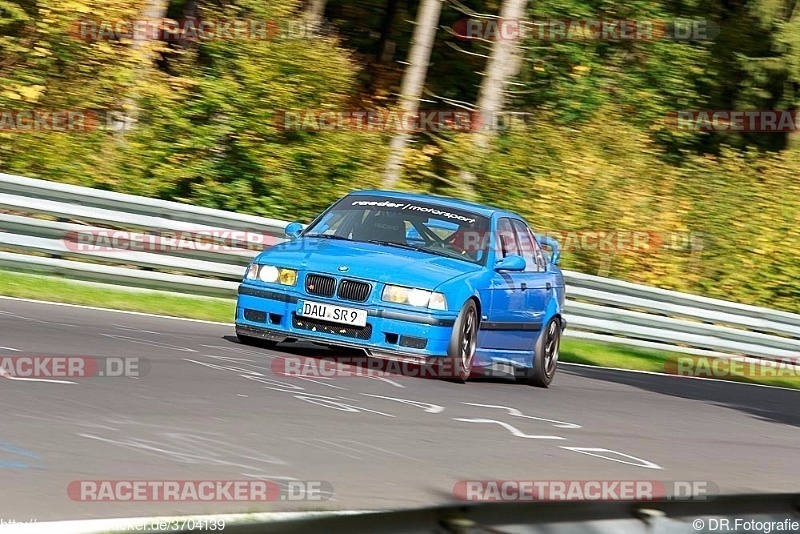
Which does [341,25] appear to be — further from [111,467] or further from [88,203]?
[111,467]

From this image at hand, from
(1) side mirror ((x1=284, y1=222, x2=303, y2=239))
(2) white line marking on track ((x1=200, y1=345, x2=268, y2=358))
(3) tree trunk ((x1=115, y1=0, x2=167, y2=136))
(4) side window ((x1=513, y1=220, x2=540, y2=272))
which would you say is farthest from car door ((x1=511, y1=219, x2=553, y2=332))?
(3) tree trunk ((x1=115, y1=0, x2=167, y2=136))

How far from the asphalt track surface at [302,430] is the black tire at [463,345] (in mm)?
128

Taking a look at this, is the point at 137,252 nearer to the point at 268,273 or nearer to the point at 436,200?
the point at 436,200

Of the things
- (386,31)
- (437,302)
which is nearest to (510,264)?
(437,302)

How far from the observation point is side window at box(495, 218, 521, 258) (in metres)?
12.5

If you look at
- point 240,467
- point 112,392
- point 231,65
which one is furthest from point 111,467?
point 231,65

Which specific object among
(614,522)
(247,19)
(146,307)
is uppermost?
(247,19)

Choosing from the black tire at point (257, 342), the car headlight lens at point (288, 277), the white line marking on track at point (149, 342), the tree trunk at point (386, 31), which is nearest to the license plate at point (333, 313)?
the car headlight lens at point (288, 277)

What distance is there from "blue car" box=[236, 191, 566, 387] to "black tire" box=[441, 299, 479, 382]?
0.01m

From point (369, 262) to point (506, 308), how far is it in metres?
1.58

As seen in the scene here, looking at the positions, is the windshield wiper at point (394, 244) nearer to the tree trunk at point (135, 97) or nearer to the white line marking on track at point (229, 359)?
the white line marking on track at point (229, 359)

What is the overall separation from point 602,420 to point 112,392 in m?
4.25

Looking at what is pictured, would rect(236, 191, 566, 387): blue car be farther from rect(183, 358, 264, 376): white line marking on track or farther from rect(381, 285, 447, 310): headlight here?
rect(183, 358, 264, 376): white line marking on track

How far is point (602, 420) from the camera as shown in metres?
10.8
